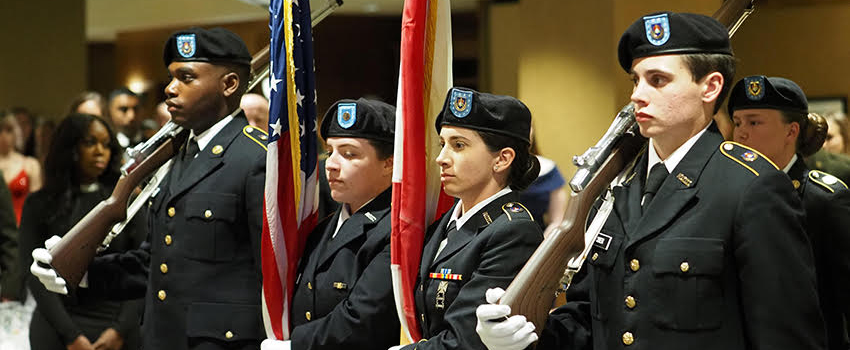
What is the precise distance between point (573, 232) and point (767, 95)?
1.06 m

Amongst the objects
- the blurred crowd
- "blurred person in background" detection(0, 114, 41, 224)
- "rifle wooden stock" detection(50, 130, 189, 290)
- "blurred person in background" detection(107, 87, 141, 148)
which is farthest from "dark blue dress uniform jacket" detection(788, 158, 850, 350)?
"blurred person in background" detection(0, 114, 41, 224)

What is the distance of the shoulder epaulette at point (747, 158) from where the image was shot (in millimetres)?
2020

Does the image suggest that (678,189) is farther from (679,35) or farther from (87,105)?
(87,105)

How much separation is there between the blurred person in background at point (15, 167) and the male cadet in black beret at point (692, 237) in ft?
15.6

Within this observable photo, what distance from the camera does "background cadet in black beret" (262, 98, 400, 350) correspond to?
8.44 feet

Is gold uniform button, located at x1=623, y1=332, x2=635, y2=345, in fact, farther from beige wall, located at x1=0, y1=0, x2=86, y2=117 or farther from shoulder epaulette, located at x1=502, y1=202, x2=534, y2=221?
beige wall, located at x1=0, y1=0, x2=86, y2=117

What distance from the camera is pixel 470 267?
2.35m

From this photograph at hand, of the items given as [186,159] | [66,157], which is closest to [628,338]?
[186,159]

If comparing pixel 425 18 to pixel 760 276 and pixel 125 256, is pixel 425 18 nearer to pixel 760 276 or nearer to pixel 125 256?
pixel 760 276

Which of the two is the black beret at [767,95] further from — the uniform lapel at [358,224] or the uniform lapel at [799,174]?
the uniform lapel at [358,224]

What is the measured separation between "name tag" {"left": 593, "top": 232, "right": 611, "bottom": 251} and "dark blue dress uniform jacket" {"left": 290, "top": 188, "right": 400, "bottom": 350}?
25.3 inches

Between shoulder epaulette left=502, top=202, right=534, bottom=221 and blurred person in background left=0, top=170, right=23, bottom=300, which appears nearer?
shoulder epaulette left=502, top=202, right=534, bottom=221

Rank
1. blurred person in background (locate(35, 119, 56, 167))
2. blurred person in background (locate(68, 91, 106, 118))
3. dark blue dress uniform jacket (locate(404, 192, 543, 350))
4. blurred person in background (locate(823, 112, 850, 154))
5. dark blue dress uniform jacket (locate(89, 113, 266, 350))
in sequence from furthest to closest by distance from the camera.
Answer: blurred person in background (locate(35, 119, 56, 167)), blurred person in background (locate(68, 91, 106, 118)), blurred person in background (locate(823, 112, 850, 154)), dark blue dress uniform jacket (locate(89, 113, 266, 350)), dark blue dress uniform jacket (locate(404, 192, 543, 350))

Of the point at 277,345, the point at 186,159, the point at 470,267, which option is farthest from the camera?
the point at 186,159
